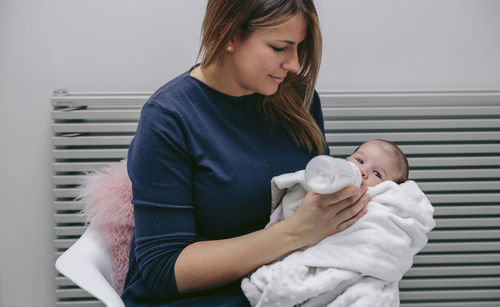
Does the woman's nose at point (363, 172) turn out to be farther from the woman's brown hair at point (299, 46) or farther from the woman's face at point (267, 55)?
the woman's face at point (267, 55)

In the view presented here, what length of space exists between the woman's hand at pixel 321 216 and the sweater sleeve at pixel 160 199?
0.25 metres

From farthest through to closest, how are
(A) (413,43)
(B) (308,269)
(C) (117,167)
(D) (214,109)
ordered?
(A) (413,43) < (C) (117,167) < (D) (214,109) < (B) (308,269)

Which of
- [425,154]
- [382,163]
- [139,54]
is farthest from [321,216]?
[139,54]

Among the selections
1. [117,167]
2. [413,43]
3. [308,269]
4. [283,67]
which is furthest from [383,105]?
[117,167]

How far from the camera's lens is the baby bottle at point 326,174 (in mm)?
800

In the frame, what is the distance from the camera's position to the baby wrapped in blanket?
92 centimetres

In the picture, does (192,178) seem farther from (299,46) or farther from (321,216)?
(299,46)

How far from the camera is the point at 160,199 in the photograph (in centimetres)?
97

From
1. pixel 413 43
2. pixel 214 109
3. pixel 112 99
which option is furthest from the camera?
pixel 413 43

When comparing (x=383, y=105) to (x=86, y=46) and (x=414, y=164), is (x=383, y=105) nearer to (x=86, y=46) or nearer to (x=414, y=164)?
(x=414, y=164)

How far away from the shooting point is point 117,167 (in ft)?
4.18

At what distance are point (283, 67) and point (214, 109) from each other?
0.65 ft

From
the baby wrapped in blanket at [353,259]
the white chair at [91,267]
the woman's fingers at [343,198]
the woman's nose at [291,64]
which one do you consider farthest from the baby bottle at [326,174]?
the white chair at [91,267]

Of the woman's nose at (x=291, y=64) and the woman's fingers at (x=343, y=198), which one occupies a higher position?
the woman's nose at (x=291, y=64)
